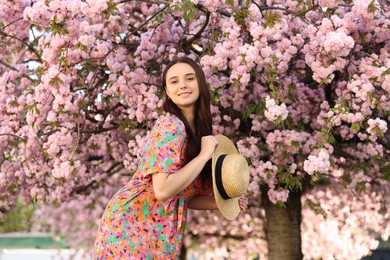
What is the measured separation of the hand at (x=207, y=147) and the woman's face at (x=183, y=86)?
0.24 m

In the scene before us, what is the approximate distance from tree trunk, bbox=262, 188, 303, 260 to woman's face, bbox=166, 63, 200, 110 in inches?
136

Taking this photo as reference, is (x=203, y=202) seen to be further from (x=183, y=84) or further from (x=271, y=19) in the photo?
(x=271, y=19)

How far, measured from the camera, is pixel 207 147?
3.23 metres

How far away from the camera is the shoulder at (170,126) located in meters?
3.22

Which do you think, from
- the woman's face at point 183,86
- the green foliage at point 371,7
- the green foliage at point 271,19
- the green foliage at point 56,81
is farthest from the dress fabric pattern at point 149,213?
the green foliage at point 371,7

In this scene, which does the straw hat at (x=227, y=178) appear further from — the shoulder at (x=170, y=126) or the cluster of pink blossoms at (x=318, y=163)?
the cluster of pink blossoms at (x=318, y=163)

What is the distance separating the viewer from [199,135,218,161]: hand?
10.5 feet

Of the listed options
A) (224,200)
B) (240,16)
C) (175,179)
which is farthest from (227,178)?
(240,16)

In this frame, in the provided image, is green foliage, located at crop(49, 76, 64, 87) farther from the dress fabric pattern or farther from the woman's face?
the dress fabric pattern

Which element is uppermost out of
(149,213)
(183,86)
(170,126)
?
(183,86)

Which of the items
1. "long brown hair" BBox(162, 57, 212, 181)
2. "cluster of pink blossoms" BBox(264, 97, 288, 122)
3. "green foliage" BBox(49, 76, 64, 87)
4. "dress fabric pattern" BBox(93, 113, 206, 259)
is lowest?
"dress fabric pattern" BBox(93, 113, 206, 259)

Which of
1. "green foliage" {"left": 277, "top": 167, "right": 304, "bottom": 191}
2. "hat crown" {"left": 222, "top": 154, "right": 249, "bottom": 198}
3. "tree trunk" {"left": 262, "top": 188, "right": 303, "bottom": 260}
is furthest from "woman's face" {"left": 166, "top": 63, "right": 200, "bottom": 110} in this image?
"tree trunk" {"left": 262, "top": 188, "right": 303, "bottom": 260}

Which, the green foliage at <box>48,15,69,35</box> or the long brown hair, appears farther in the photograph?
the green foliage at <box>48,15,69,35</box>

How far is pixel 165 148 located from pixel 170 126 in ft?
0.42
